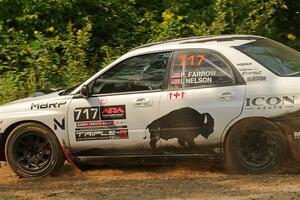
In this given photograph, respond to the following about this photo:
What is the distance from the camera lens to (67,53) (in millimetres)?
11320

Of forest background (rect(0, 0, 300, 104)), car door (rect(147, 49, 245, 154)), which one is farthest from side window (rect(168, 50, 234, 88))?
forest background (rect(0, 0, 300, 104))

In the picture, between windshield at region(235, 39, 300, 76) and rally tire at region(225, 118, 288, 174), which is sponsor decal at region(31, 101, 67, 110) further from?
windshield at region(235, 39, 300, 76)

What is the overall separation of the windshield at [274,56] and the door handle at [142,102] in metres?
1.19

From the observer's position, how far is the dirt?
6105 millimetres

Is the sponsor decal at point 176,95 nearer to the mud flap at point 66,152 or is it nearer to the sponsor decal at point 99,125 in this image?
the sponsor decal at point 99,125

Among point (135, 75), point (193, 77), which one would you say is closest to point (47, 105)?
point (135, 75)

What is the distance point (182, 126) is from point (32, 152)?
1.99 meters

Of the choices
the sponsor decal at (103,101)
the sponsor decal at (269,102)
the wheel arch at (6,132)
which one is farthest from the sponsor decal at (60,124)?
the sponsor decal at (269,102)

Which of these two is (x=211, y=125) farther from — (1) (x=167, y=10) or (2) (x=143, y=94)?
(1) (x=167, y=10)

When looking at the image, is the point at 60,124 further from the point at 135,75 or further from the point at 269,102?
the point at 269,102

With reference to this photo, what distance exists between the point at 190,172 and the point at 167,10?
207 inches

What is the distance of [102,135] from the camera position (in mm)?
7426

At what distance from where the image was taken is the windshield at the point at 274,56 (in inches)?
274

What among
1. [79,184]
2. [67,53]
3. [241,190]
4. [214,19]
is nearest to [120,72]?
[79,184]
